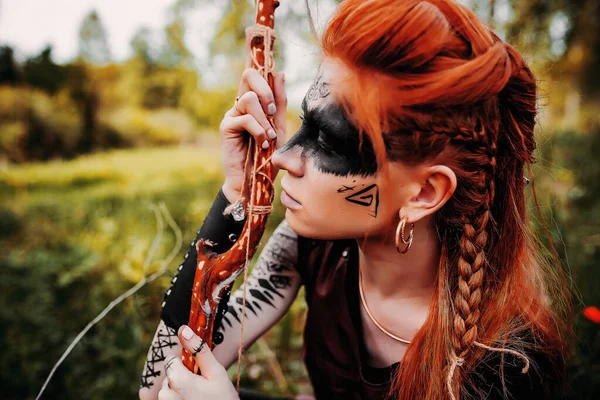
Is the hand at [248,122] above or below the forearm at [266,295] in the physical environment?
above

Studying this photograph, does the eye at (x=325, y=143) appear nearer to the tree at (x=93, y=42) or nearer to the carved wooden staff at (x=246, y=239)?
the carved wooden staff at (x=246, y=239)

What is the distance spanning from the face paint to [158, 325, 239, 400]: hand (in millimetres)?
556

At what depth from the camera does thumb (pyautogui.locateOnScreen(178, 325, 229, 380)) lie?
109 centimetres

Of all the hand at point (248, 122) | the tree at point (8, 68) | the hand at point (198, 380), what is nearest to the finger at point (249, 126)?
the hand at point (248, 122)

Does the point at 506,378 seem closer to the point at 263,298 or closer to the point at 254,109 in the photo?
the point at 263,298

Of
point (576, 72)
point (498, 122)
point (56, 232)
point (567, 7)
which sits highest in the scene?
point (567, 7)

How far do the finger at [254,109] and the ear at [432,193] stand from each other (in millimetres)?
425

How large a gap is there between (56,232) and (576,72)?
1776 cm

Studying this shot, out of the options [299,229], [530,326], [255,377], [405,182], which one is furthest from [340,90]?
[255,377]

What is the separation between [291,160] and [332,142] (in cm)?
12

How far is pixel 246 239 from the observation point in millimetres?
1141

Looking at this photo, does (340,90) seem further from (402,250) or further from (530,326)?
(530,326)

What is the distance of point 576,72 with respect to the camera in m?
15.6

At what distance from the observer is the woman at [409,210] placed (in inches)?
39.4
